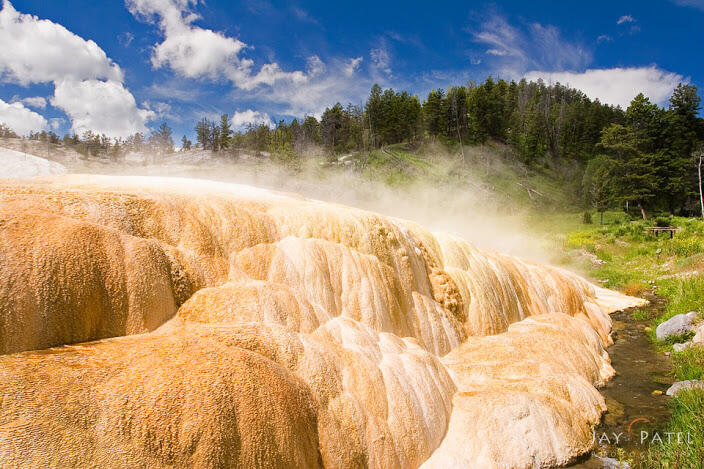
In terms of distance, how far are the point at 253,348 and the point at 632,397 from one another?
7.73 meters

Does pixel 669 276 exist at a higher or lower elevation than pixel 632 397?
higher

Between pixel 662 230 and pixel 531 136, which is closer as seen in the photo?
pixel 662 230

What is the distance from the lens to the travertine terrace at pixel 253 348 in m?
3.53

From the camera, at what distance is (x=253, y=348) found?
5027 millimetres

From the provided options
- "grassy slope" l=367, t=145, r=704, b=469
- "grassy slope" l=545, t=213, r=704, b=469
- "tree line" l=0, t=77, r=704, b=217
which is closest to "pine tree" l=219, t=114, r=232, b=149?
"tree line" l=0, t=77, r=704, b=217

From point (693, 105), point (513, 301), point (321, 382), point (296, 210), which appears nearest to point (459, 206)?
point (693, 105)

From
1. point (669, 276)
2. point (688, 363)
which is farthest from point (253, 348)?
point (669, 276)

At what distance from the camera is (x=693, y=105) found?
4675 cm

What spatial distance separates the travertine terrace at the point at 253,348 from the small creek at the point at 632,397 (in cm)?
33

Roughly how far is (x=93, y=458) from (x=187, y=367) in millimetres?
1147

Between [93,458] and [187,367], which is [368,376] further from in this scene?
[93,458]

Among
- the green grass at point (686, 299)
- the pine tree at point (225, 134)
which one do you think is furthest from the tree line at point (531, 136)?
the green grass at point (686, 299)

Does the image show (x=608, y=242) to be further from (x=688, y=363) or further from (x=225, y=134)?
(x=225, y=134)

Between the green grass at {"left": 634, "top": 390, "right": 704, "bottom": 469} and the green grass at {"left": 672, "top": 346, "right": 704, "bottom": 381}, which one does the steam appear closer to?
the green grass at {"left": 672, "top": 346, "right": 704, "bottom": 381}
